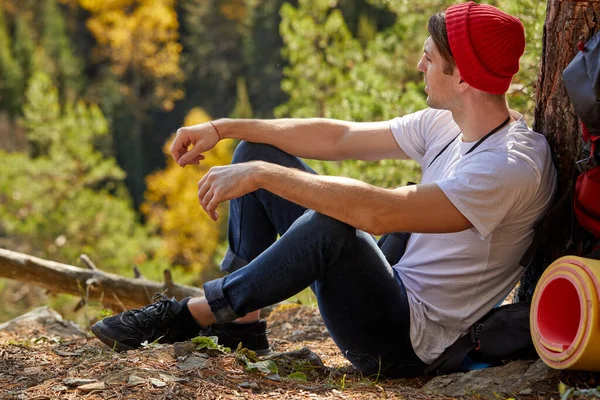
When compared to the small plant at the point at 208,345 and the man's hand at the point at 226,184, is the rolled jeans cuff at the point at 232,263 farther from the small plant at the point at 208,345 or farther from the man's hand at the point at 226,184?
the man's hand at the point at 226,184

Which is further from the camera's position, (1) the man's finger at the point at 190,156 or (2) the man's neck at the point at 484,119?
(1) the man's finger at the point at 190,156

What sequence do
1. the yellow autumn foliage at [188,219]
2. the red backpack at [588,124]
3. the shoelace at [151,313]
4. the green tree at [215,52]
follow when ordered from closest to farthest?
the red backpack at [588,124], the shoelace at [151,313], the yellow autumn foliage at [188,219], the green tree at [215,52]

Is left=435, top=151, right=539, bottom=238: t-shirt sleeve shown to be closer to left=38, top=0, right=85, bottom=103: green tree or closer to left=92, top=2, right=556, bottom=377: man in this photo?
left=92, top=2, right=556, bottom=377: man

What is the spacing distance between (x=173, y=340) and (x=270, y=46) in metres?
41.2

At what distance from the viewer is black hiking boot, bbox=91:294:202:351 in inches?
120

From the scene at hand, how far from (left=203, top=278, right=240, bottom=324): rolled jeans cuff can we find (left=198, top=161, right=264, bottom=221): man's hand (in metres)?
0.30

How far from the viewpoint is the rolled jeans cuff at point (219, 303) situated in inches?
113

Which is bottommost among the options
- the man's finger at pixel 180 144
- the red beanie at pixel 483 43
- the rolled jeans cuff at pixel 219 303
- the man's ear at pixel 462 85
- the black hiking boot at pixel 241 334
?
the black hiking boot at pixel 241 334

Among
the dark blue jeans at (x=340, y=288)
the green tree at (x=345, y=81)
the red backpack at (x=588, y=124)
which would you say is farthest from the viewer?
the green tree at (x=345, y=81)

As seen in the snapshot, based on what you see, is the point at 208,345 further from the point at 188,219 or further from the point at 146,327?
the point at 188,219

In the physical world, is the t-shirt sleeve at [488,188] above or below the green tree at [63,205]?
above

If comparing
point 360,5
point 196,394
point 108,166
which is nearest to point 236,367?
point 196,394

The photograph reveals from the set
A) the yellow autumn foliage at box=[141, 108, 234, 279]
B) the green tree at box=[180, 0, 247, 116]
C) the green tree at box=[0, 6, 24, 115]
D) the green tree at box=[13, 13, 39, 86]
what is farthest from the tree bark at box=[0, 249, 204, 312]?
the green tree at box=[180, 0, 247, 116]

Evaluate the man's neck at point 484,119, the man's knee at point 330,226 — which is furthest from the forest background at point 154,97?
the man's knee at point 330,226
